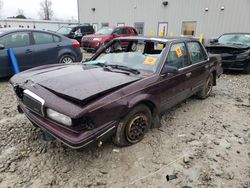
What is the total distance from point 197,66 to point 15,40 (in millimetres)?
4904

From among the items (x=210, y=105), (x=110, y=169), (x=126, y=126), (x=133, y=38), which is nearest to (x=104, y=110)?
(x=126, y=126)

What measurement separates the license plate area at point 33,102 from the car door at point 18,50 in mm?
3381

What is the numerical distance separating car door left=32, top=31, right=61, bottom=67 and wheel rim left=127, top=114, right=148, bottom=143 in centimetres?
434

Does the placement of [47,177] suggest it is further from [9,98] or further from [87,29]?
[87,29]

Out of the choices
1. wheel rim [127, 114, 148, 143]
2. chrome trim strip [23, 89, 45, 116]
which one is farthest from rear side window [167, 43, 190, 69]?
chrome trim strip [23, 89, 45, 116]

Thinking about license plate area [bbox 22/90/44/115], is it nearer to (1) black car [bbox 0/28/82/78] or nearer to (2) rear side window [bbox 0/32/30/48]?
(1) black car [bbox 0/28/82/78]

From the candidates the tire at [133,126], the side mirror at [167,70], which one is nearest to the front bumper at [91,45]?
the side mirror at [167,70]

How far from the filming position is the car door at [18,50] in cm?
A: 527

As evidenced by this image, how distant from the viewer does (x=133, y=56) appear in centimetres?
341

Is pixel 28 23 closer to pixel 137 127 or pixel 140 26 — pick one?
pixel 140 26

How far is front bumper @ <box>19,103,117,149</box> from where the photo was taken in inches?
81.5

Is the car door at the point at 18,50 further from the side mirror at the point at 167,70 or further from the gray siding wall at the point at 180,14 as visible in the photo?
the gray siding wall at the point at 180,14

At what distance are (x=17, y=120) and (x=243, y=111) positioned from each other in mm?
4567

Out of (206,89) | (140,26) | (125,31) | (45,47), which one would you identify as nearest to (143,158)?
(206,89)
